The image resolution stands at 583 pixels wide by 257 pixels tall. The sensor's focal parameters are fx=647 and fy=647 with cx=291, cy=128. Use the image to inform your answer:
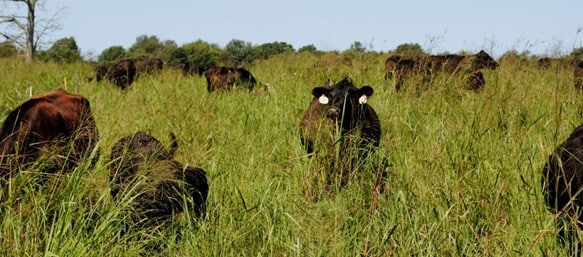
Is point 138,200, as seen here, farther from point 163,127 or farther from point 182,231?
point 163,127

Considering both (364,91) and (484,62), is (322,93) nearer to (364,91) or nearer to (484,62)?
(364,91)

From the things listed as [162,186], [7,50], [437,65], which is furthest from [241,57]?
[162,186]

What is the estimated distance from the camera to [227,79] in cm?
1390

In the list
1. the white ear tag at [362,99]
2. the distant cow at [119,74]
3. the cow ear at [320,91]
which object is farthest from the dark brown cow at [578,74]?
the distant cow at [119,74]

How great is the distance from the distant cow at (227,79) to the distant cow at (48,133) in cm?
684

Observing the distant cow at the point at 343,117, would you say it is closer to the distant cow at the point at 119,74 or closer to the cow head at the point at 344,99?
the cow head at the point at 344,99

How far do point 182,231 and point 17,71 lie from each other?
42.3ft

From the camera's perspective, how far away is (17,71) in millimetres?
15398

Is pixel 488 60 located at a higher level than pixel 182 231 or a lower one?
higher

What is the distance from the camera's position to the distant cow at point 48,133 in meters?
4.23

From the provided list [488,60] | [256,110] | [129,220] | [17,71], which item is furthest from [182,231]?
[17,71]

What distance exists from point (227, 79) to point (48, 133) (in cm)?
868

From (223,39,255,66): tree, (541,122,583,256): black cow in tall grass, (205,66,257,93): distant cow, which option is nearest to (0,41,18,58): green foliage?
(223,39,255,66): tree

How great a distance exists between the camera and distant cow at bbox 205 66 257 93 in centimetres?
1323
